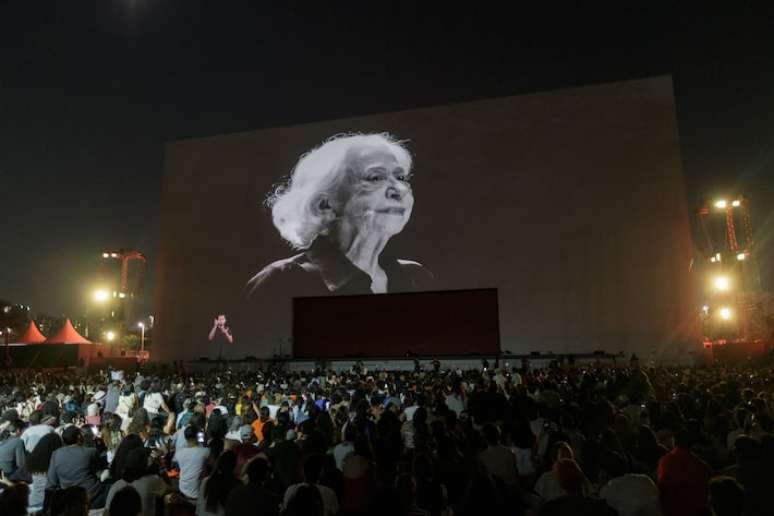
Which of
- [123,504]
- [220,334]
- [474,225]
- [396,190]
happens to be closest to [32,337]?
[220,334]

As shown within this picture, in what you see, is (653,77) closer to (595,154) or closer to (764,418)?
(595,154)

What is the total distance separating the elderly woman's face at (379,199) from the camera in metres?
22.4

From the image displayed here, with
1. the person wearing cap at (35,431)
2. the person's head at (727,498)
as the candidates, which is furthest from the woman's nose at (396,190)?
the person's head at (727,498)

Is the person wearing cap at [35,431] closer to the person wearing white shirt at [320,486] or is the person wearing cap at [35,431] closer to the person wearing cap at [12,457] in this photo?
the person wearing cap at [12,457]

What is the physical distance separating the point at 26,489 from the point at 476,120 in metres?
21.4

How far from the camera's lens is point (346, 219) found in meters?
22.6

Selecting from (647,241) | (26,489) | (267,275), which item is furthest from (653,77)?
(26,489)

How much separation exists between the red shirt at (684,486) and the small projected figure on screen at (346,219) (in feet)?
60.1

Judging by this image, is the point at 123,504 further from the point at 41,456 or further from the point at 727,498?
the point at 727,498

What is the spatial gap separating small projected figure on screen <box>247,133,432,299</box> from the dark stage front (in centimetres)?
88

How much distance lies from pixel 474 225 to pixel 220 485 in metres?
18.8

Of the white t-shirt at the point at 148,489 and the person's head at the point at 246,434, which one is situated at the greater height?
the person's head at the point at 246,434

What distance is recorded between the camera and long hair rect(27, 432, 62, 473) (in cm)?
524

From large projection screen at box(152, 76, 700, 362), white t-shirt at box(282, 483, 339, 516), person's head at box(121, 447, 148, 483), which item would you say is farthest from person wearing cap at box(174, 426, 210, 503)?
large projection screen at box(152, 76, 700, 362)
